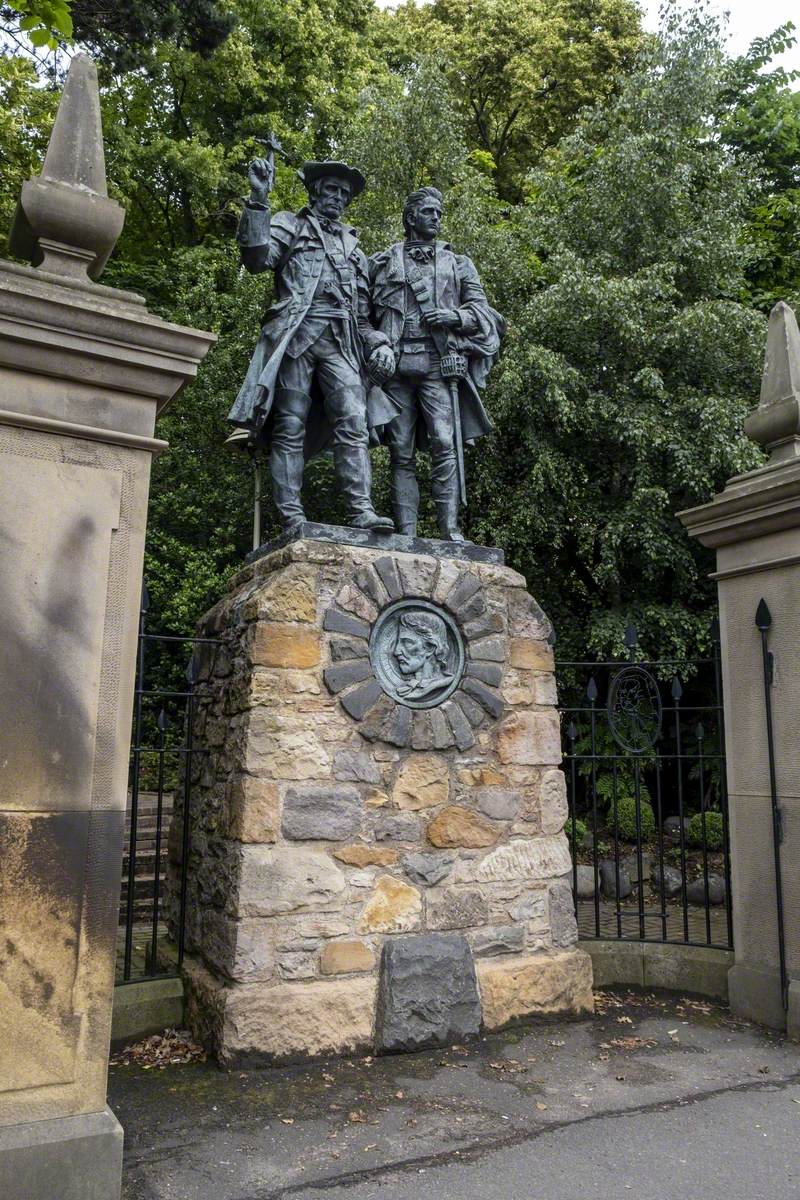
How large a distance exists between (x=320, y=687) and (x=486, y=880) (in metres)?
1.39

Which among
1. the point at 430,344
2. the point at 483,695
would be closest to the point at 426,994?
the point at 483,695

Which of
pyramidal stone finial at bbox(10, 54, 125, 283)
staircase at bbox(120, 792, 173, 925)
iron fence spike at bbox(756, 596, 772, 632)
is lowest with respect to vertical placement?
staircase at bbox(120, 792, 173, 925)

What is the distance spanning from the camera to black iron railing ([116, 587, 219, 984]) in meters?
4.71

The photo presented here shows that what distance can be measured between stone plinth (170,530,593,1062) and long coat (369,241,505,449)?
1.24m

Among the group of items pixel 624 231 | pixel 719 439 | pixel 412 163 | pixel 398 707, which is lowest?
pixel 398 707

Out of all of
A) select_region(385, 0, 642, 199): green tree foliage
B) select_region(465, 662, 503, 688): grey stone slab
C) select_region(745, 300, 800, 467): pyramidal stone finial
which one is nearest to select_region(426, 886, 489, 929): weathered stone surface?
select_region(465, 662, 503, 688): grey stone slab

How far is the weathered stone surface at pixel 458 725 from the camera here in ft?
16.5

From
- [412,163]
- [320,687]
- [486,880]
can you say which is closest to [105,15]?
[412,163]

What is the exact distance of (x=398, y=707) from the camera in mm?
4895

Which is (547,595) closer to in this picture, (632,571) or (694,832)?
(632,571)

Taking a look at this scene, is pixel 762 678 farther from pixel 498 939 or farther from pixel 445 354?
pixel 445 354

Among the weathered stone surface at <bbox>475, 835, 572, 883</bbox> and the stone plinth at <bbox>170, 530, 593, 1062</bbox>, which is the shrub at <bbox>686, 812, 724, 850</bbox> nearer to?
the weathered stone surface at <bbox>475, 835, 572, 883</bbox>

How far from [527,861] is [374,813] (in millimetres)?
977

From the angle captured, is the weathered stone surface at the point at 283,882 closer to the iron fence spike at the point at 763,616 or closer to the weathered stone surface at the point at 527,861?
the weathered stone surface at the point at 527,861
